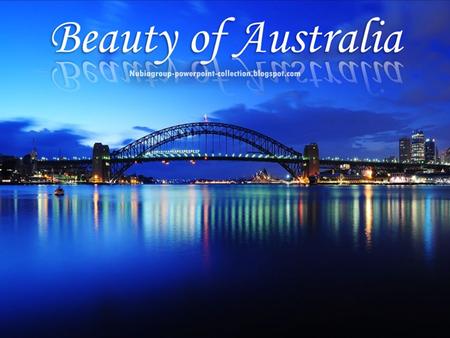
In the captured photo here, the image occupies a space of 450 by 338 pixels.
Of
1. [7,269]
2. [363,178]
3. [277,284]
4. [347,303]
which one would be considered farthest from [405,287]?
[363,178]

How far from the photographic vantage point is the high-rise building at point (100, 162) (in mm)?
117438

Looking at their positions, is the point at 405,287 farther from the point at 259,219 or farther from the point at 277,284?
the point at 259,219

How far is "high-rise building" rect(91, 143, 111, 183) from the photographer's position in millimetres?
117438

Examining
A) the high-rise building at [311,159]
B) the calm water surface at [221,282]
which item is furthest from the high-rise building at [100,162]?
the calm water surface at [221,282]

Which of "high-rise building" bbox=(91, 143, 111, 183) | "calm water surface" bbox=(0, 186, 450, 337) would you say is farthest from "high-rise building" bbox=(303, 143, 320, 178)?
"calm water surface" bbox=(0, 186, 450, 337)

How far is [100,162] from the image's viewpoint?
11800cm

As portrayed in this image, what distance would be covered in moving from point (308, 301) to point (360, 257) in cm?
501

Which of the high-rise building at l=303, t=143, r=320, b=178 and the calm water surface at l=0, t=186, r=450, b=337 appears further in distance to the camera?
the high-rise building at l=303, t=143, r=320, b=178

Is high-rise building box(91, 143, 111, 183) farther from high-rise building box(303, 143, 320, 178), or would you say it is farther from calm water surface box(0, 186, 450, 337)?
calm water surface box(0, 186, 450, 337)

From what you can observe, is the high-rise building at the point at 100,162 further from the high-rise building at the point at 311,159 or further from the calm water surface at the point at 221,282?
the calm water surface at the point at 221,282

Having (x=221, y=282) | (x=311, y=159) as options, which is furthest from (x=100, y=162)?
(x=221, y=282)

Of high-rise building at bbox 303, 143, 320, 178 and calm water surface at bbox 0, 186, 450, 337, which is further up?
high-rise building at bbox 303, 143, 320, 178

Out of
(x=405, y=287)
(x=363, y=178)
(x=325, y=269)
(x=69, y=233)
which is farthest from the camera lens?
(x=363, y=178)

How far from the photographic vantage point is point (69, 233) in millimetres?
19125
